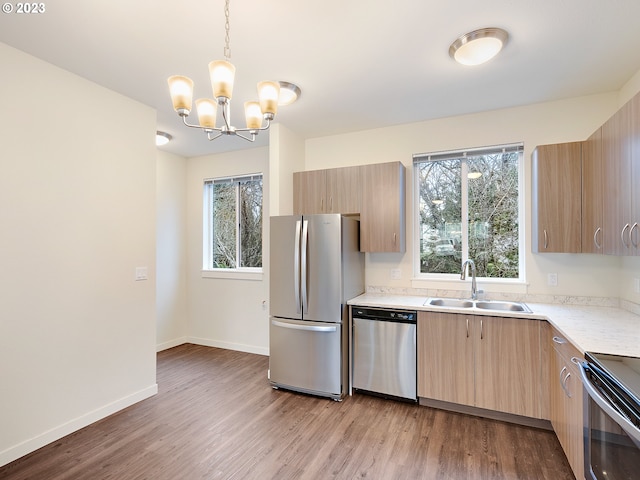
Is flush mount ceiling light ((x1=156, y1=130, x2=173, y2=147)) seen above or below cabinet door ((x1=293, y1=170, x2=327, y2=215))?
above

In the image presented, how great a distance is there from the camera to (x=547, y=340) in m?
2.40

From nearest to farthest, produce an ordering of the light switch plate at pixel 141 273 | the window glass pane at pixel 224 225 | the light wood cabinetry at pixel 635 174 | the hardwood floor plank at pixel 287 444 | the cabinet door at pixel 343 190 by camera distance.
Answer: the light wood cabinetry at pixel 635 174, the hardwood floor plank at pixel 287 444, the light switch plate at pixel 141 273, the cabinet door at pixel 343 190, the window glass pane at pixel 224 225

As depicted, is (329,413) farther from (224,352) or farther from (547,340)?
(224,352)

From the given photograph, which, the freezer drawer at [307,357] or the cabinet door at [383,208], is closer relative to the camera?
the freezer drawer at [307,357]

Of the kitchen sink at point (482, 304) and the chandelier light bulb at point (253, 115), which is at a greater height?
the chandelier light bulb at point (253, 115)

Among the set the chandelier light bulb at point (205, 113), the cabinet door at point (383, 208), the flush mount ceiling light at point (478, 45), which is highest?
the flush mount ceiling light at point (478, 45)

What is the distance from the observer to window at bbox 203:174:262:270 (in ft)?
14.7

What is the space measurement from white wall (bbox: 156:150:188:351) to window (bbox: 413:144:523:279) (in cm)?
334

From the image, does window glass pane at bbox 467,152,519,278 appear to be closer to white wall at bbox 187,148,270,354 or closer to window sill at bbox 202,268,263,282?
white wall at bbox 187,148,270,354

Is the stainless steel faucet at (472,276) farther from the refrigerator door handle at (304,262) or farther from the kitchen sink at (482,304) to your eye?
the refrigerator door handle at (304,262)

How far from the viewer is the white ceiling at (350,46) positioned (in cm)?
181

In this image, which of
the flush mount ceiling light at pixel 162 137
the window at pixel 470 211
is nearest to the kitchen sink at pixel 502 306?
the window at pixel 470 211

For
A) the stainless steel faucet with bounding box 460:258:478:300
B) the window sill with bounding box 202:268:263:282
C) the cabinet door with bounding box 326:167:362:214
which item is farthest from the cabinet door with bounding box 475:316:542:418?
the window sill with bounding box 202:268:263:282

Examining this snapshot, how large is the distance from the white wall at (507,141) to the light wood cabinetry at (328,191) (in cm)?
43
